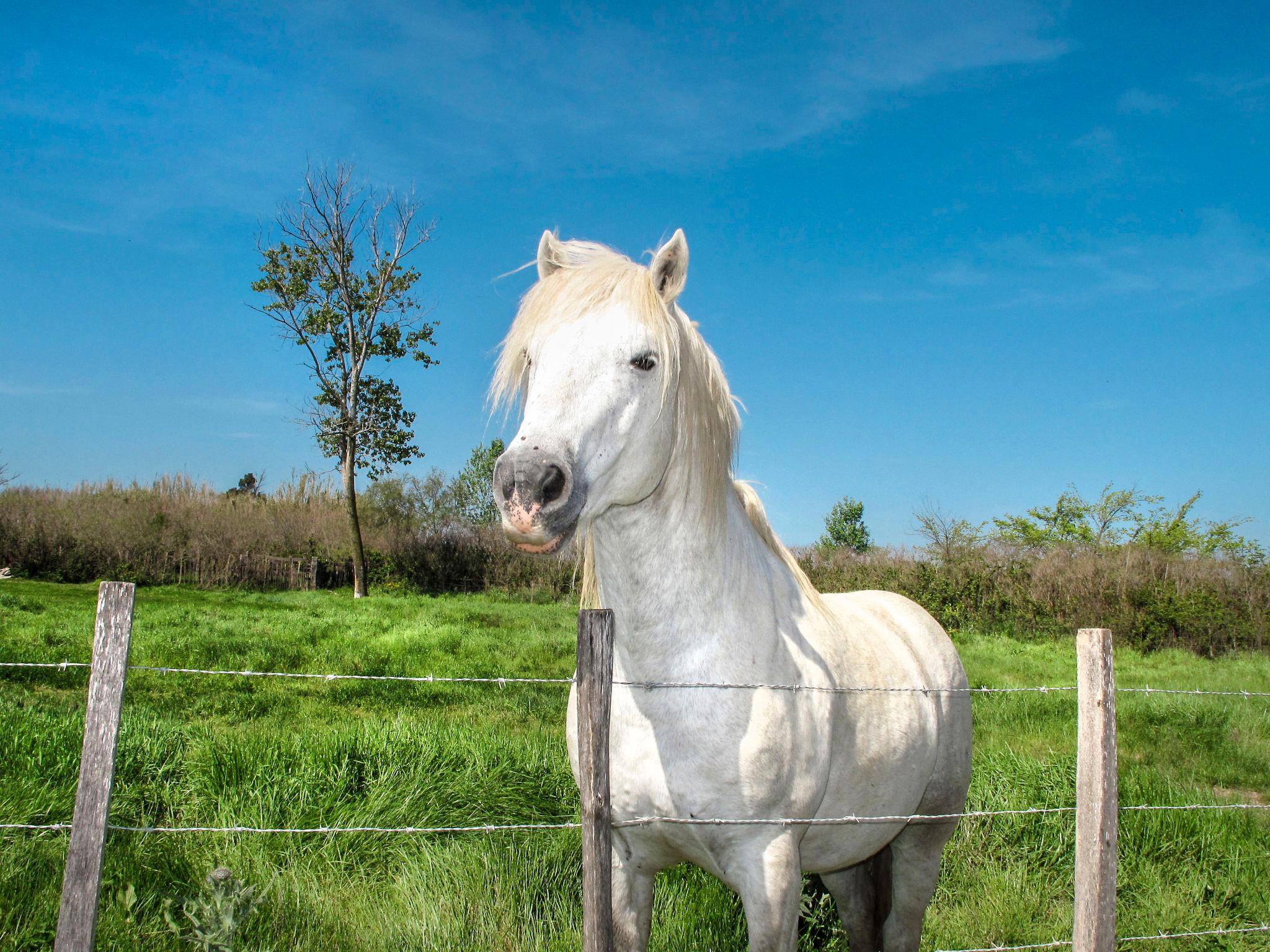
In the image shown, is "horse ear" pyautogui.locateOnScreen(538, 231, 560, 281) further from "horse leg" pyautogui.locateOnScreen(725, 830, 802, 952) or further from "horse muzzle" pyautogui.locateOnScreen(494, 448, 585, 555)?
"horse leg" pyautogui.locateOnScreen(725, 830, 802, 952)

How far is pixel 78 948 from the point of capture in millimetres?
1756

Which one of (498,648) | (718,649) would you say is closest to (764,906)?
(718,649)

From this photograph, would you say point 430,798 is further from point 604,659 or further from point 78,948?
point 604,659

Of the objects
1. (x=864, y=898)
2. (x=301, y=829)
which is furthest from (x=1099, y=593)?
(x=301, y=829)

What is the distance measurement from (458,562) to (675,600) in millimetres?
21215

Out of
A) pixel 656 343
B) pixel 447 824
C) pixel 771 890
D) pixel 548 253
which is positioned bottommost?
pixel 447 824

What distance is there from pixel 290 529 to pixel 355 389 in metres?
4.21

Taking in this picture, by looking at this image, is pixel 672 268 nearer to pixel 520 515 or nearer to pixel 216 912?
pixel 520 515

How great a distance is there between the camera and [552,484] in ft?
5.49

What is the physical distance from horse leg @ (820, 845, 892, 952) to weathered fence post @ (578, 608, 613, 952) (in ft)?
5.77

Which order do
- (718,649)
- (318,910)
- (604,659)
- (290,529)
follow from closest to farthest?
(604,659), (718,649), (318,910), (290,529)

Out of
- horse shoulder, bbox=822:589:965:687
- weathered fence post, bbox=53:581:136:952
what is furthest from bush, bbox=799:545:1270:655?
weathered fence post, bbox=53:581:136:952

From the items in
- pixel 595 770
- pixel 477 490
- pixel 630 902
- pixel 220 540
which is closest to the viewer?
pixel 595 770

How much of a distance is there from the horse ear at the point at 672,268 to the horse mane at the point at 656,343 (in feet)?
0.10
